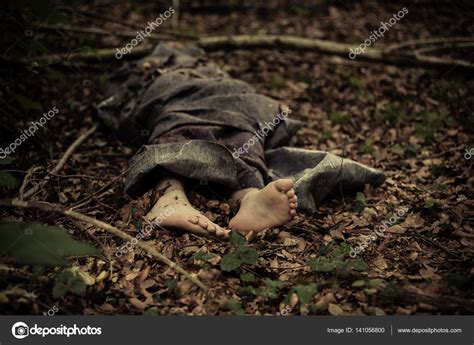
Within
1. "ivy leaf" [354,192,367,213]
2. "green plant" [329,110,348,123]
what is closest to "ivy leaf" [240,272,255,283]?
"ivy leaf" [354,192,367,213]

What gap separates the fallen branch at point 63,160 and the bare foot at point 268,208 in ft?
3.76

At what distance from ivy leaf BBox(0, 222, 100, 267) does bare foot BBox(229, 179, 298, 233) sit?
856 millimetres

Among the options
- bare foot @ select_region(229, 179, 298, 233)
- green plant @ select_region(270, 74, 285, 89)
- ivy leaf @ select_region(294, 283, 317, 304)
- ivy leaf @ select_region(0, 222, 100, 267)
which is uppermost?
green plant @ select_region(270, 74, 285, 89)

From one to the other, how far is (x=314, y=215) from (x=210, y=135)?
2.63 ft

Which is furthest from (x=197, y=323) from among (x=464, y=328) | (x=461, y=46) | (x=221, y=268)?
(x=461, y=46)

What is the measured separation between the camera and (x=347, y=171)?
281 centimetres

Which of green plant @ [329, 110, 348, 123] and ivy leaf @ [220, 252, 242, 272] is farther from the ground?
green plant @ [329, 110, 348, 123]

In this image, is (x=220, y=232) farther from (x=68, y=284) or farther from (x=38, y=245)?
(x=38, y=245)

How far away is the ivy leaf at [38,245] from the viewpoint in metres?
1.75

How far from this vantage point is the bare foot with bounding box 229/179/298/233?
91.0 inches

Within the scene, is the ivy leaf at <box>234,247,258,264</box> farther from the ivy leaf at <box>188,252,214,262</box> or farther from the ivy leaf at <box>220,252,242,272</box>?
the ivy leaf at <box>188,252,214,262</box>

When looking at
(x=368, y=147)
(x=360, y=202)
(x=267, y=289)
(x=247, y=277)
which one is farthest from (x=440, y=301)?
(x=368, y=147)

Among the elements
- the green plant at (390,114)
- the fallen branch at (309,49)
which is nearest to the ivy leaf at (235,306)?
the green plant at (390,114)

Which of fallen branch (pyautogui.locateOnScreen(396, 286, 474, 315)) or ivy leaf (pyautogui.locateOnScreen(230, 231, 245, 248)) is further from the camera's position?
ivy leaf (pyautogui.locateOnScreen(230, 231, 245, 248))
